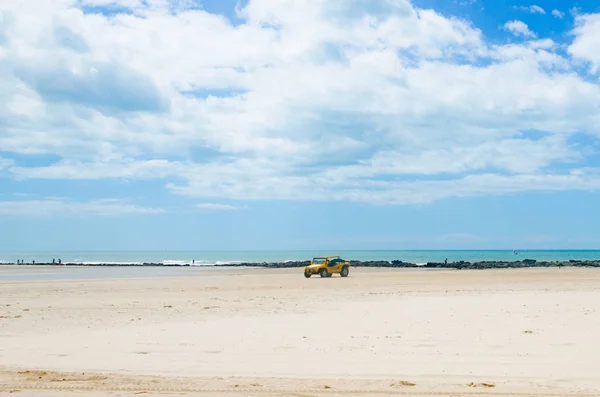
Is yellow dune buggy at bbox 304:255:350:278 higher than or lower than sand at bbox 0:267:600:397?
higher

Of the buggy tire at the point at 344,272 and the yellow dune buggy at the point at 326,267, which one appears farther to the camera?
the buggy tire at the point at 344,272

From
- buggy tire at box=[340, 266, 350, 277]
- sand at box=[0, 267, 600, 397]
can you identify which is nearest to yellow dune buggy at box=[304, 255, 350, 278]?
buggy tire at box=[340, 266, 350, 277]

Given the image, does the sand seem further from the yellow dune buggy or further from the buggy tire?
the buggy tire

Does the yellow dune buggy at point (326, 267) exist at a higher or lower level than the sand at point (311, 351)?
higher

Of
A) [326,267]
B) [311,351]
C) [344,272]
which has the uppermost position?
[326,267]

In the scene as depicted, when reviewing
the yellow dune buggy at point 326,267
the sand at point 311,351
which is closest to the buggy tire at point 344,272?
A: the yellow dune buggy at point 326,267

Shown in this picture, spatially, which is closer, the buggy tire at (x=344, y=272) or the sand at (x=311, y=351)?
the sand at (x=311, y=351)

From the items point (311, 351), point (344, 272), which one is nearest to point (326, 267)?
point (344, 272)

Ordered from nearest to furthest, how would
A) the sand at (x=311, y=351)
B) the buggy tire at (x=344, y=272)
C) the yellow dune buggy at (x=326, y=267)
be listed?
1. the sand at (x=311, y=351)
2. the yellow dune buggy at (x=326, y=267)
3. the buggy tire at (x=344, y=272)

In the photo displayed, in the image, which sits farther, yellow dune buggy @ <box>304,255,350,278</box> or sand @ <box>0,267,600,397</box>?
yellow dune buggy @ <box>304,255,350,278</box>

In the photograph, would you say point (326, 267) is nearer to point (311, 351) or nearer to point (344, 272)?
→ point (344, 272)

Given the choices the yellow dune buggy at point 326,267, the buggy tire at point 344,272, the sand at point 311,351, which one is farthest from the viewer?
the buggy tire at point 344,272

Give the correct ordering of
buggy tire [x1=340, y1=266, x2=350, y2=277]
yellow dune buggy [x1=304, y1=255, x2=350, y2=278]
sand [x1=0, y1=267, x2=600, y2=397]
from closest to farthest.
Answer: sand [x1=0, y1=267, x2=600, y2=397] → yellow dune buggy [x1=304, y1=255, x2=350, y2=278] → buggy tire [x1=340, y1=266, x2=350, y2=277]

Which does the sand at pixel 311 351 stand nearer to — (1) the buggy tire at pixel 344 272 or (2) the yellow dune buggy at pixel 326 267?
(2) the yellow dune buggy at pixel 326 267
